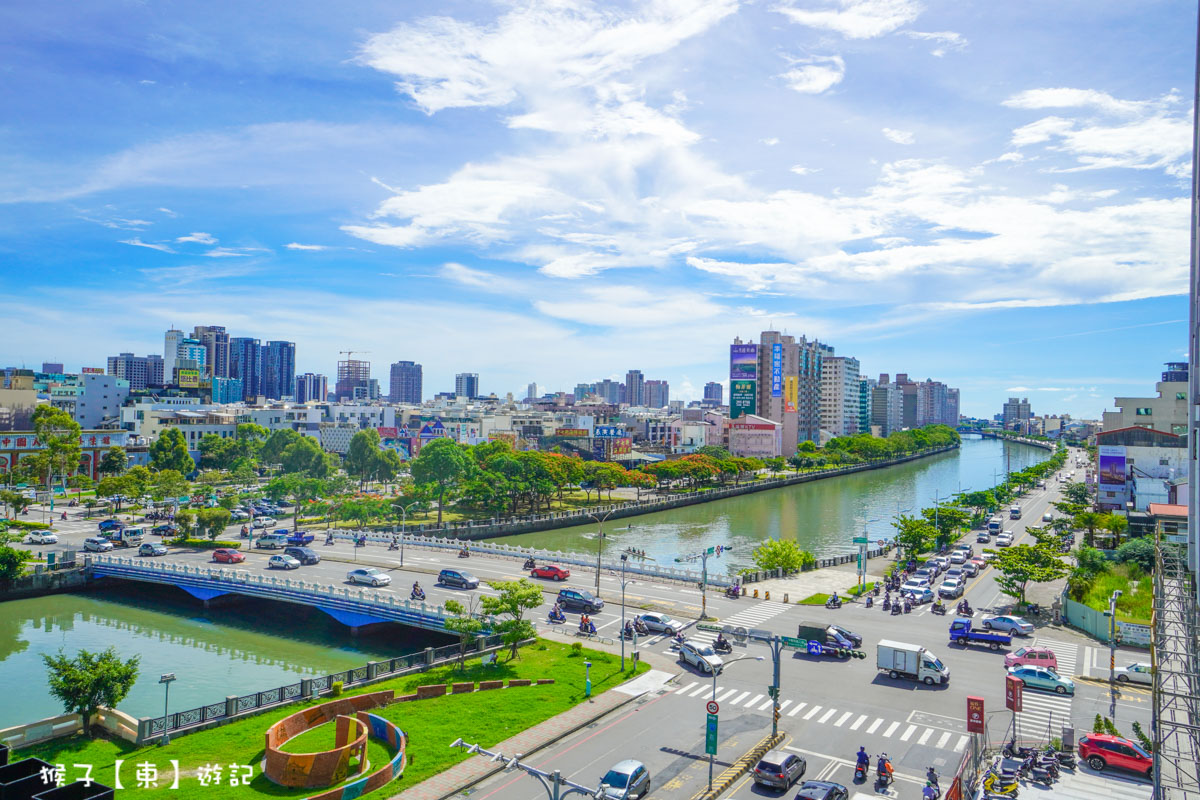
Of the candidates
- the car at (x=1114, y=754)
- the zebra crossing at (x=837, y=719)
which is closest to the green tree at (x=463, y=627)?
the zebra crossing at (x=837, y=719)

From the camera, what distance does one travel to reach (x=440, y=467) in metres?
94.4

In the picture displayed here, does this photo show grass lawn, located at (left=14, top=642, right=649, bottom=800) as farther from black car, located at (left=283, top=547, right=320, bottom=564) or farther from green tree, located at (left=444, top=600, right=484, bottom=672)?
black car, located at (left=283, top=547, right=320, bottom=564)

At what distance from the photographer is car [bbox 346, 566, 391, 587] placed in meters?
52.9

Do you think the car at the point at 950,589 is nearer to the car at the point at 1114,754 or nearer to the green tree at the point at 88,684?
the car at the point at 1114,754

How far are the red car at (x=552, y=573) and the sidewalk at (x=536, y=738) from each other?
2060 centimetres

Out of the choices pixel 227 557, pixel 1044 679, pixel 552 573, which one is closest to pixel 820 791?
pixel 1044 679

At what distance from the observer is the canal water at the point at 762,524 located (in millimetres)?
80812

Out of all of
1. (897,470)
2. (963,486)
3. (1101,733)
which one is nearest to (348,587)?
(1101,733)

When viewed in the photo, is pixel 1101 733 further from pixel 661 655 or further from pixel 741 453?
pixel 741 453

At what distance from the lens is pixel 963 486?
152m

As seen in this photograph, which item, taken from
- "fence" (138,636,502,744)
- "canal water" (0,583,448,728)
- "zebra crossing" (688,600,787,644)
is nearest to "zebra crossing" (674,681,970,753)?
"zebra crossing" (688,600,787,644)

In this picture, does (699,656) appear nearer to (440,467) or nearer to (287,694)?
(287,694)

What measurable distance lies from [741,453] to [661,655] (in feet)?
485

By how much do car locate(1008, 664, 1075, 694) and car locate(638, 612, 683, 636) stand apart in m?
16.7
